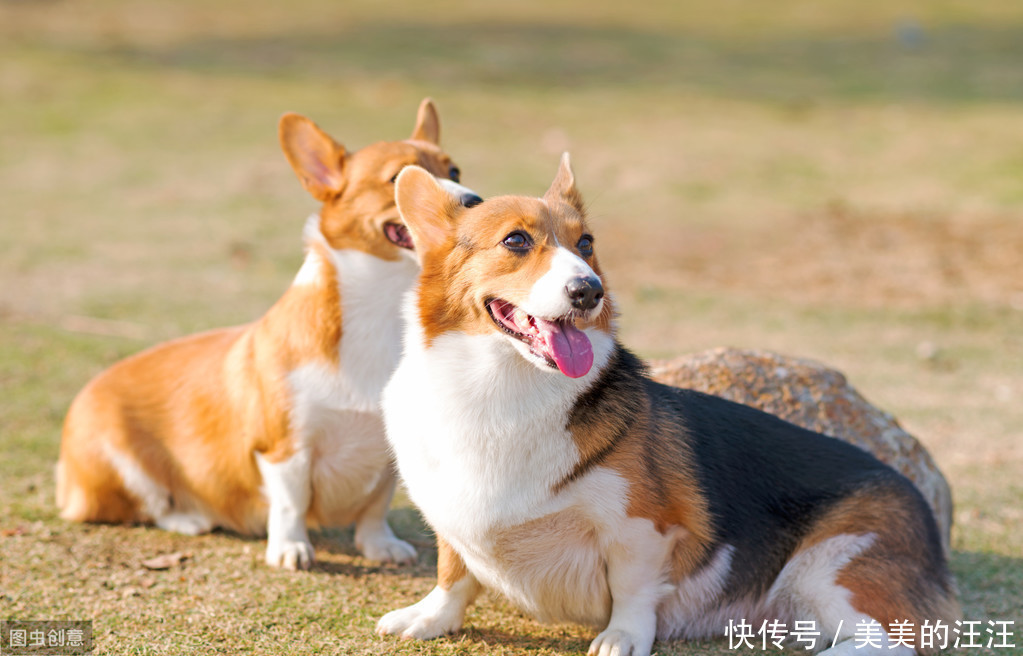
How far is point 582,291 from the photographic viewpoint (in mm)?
2967

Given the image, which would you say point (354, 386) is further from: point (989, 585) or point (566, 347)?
point (989, 585)

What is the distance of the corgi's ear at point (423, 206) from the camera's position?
341 centimetres

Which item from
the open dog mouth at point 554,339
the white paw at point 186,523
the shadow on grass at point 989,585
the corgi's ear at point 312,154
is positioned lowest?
the white paw at point 186,523

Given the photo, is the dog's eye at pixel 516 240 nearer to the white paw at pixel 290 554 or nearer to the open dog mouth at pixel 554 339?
the open dog mouth at pixel 554 339

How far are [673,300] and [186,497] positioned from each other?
5.26m

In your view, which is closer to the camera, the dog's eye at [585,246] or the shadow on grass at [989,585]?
the dog's eye at [585,246]

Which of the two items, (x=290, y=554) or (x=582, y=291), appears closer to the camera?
(x=582, y=291)

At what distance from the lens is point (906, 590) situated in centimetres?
346

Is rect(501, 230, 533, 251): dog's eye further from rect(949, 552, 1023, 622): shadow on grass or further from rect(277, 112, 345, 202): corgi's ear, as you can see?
rect(949, 552, 1023, 622): shadow on grass

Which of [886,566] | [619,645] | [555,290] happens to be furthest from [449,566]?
[886,566]

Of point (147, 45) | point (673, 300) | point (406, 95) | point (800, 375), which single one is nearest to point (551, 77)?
point (406, 95)

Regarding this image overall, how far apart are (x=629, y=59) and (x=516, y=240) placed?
1736 centimetres

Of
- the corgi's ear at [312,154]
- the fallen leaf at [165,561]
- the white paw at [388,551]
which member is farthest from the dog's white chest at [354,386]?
the fallen leaf at [165,561]

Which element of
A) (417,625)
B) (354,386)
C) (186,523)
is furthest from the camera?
(186,523)
